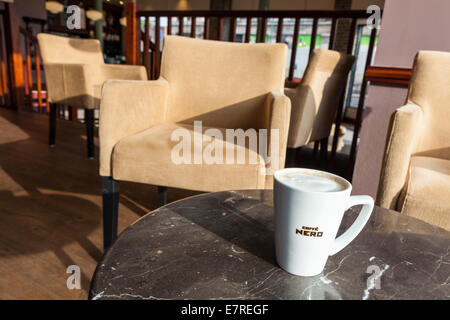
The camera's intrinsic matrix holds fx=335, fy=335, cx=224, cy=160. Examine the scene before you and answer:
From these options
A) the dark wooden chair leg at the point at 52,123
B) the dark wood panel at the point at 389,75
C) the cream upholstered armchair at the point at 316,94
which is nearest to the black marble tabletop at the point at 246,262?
the dark wood panel at the point at 389,75

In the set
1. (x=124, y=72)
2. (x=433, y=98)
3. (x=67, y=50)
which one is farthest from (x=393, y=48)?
(x=67, y=50)

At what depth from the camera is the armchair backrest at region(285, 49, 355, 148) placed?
80.9 inches

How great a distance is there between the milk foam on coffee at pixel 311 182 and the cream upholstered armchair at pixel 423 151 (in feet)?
2.44

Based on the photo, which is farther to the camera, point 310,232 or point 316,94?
point 316,94

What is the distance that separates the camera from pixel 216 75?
1.69 m

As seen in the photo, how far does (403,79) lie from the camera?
69.0 inches

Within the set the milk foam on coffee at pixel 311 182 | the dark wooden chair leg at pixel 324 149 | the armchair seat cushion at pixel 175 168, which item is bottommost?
the dark wooden chair leg at pixel 324 149

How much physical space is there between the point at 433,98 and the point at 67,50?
9.52 feet

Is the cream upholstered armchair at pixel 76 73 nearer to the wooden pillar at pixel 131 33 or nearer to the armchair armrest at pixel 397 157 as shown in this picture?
the wooden pillar at pixel 131 33

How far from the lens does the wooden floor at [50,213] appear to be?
1.22m

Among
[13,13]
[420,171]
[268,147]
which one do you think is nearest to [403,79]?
[420,171]

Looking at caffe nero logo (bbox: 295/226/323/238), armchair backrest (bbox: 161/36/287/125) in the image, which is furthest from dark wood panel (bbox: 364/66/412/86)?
caffe nero logo (bbox: 295/226/323/238)

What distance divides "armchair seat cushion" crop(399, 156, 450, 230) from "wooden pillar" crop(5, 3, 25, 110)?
4800 millimetres

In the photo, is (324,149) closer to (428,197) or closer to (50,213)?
(428,197)
